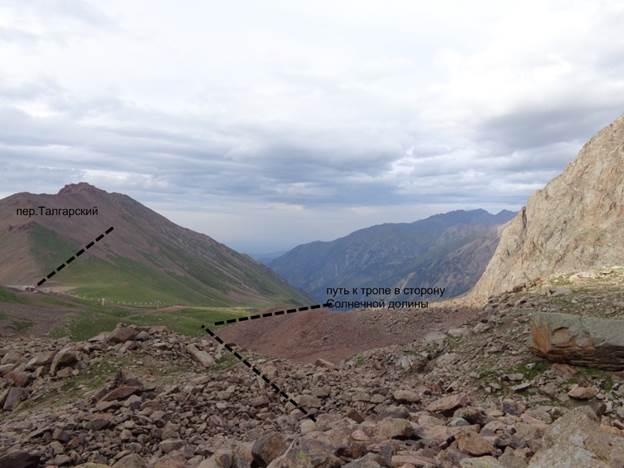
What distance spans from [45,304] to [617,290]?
76.2m

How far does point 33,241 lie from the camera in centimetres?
16788

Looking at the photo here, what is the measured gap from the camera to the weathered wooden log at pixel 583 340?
18.6 metres

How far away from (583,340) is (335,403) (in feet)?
34.0

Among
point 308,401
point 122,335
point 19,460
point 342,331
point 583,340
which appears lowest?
point 342,331

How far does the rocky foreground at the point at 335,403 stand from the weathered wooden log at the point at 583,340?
0.25m

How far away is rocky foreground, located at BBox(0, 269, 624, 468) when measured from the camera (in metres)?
9.86

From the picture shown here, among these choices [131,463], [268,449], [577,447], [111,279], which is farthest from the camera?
[111,279]

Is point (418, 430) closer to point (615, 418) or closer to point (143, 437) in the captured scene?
point (143, 437)

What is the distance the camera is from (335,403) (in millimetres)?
17844

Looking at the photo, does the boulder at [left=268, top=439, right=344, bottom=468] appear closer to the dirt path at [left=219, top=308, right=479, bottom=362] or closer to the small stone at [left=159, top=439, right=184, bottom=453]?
the small stone at [left=159, top=439, right=184, bottom=453]

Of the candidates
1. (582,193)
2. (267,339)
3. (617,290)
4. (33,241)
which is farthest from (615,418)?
(33,241)

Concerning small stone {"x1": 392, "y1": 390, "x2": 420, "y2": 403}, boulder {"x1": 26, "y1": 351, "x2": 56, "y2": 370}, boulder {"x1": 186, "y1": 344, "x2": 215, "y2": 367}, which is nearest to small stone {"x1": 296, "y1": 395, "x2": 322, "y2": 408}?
small stone {"x1": 392, "y1": 390, "x2": 420, "y2": 403}

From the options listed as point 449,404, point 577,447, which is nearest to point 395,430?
point 449,404

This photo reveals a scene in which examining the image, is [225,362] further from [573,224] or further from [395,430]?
[573,224]
